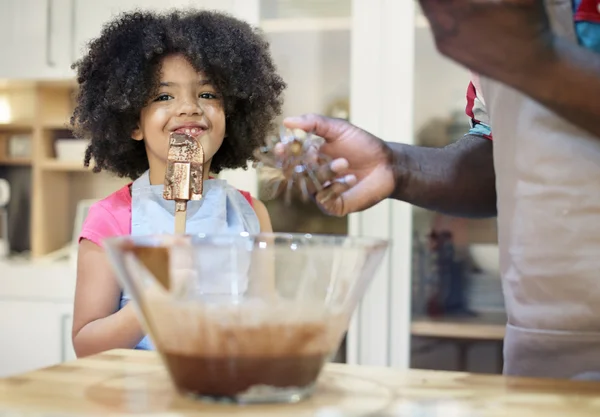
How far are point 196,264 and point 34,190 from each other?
1.99 m

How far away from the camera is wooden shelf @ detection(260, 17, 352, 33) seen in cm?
199

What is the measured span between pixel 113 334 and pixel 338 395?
25.1 inches

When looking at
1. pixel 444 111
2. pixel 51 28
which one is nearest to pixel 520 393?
pixel 444 111

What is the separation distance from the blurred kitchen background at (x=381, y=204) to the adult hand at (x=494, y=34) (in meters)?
1.34

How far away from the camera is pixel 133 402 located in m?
0.49

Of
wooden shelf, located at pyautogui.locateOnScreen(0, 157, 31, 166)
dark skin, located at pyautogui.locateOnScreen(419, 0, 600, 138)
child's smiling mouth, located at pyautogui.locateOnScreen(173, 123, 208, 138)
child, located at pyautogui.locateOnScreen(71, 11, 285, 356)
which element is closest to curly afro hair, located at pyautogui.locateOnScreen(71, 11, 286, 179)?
child, located at pyautogui.locateOnScreen(71, 11, 285, 356)

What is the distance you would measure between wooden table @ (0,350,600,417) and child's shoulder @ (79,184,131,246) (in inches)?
24.9

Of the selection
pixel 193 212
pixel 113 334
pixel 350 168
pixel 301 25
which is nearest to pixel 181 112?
pixel 193 212

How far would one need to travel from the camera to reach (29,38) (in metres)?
2.20

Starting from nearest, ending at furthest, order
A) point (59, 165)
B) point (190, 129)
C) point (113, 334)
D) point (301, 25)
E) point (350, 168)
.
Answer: point (350, 168) → point (113, 334) → point (190, 129) → point (301, 25) → point (59, 165)

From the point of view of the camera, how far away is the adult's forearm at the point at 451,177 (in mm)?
826

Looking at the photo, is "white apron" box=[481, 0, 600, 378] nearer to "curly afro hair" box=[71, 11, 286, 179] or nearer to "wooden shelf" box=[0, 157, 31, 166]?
"curly afro hair" box=[71, 11, 286, 179]

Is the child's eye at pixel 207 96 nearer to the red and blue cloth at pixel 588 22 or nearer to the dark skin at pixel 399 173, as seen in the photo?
the dark skin at pixel 399 173

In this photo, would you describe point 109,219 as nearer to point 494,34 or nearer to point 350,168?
point 350,168
